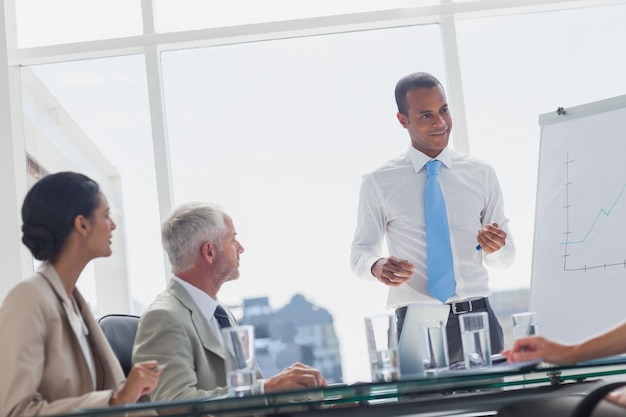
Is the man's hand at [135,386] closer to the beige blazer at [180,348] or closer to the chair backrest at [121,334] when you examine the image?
the beige blazer at [180,348]

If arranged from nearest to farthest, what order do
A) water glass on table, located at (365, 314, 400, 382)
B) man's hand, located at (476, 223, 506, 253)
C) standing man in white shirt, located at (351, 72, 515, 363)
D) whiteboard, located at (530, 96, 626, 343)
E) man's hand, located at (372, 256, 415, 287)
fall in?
1. water glass on table, located at (365, 314, 400, 382)
2. man's hand, located at (372, 256, 415, 287)
3. man's hand, located at (476, 223, 506, 253)
4. standing man in white shirt, located at (351, 72, 515, 363)
5. whiteboard, located at (530, 96, 626, 343)

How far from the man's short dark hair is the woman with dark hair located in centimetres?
176

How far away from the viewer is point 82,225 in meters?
2.20

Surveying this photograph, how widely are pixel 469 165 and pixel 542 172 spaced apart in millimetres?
486

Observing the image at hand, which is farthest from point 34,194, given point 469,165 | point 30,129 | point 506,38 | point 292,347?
point 506,38

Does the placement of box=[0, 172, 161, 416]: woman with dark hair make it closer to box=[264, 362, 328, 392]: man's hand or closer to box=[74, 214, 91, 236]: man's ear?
box=[74, 214, 91, 236]: man's ear

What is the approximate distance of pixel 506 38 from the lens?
478cm

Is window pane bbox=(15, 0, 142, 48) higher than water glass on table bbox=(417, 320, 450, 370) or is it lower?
higher

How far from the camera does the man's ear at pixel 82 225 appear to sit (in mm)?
2191

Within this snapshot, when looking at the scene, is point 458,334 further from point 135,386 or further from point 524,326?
point 135,386

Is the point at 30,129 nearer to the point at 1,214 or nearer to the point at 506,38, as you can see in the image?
the point at 1,214

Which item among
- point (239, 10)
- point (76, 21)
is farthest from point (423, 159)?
point (76, 21)

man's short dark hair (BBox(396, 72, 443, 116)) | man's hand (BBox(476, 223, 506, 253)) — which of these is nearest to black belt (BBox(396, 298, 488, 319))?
man's hand (BBox(476, 223, 506, 253))

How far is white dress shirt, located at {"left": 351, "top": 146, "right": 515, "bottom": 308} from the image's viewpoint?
11.5ft
